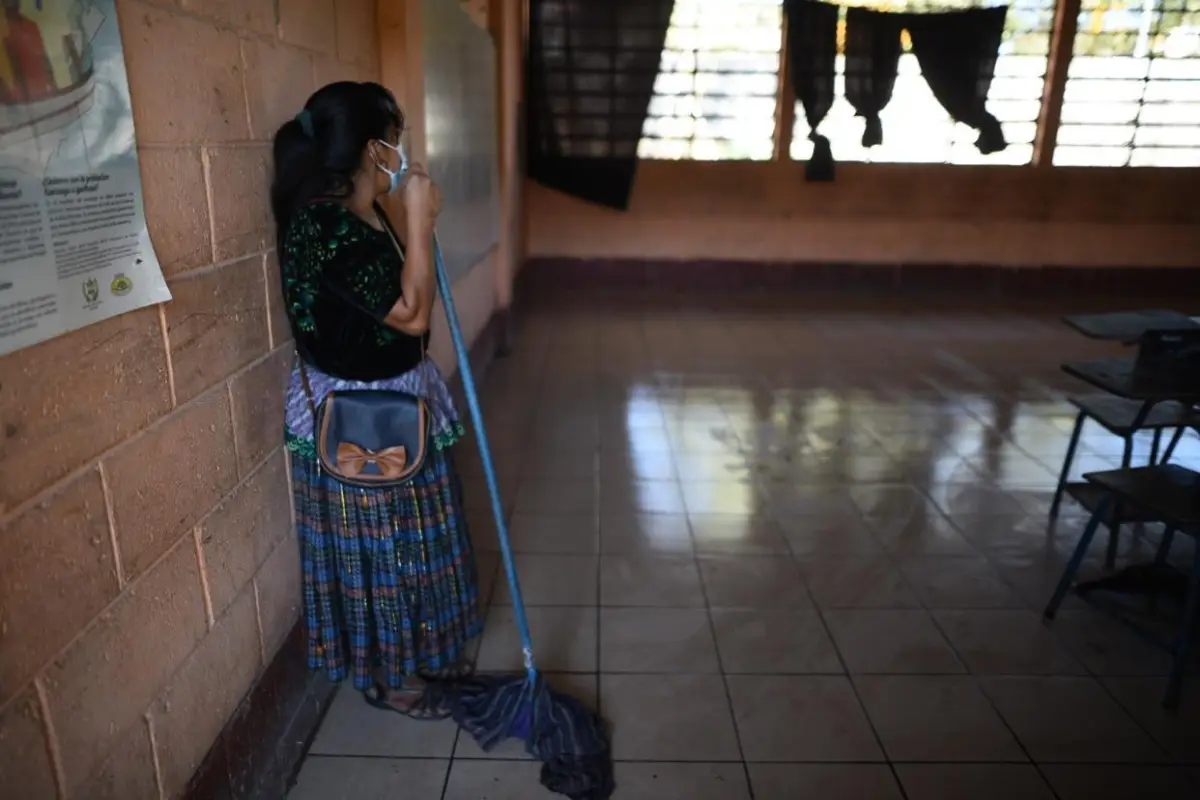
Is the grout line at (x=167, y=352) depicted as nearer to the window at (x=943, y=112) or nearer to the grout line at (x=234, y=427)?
the grout line at (x=234, y=427)

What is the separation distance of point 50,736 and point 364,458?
Result: 67cm

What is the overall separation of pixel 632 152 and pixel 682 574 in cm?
475

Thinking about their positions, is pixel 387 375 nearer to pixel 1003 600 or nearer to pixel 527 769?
pixel 527 769

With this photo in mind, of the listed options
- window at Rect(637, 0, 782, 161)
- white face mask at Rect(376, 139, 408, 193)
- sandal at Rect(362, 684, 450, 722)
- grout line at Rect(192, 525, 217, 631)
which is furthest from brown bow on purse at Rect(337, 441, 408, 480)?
window at Rect(637, 0, 782, 161)

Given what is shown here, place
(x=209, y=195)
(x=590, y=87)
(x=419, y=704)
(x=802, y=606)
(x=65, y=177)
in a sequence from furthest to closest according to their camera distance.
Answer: (x=590, y=87)
(x=802, y=606)
(x=419, y=704)
(x=209, y=195)
(x=65, y=177)

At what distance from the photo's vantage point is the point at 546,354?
5.17 m

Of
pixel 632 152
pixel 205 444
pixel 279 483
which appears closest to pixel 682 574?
pixel 279 483

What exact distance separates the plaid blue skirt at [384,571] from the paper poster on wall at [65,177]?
2.02 feet

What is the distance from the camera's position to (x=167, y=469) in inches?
53.3

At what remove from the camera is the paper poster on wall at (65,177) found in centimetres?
95

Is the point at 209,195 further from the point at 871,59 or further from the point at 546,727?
the point at 871,59

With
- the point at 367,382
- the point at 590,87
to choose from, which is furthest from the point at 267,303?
the point at 590,87

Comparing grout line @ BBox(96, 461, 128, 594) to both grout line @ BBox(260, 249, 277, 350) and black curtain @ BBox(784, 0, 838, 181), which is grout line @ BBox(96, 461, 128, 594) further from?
black curtain @ BBox(784, 0, 838, 181)

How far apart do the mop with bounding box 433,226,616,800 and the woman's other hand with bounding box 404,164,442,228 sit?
4.2 inches
